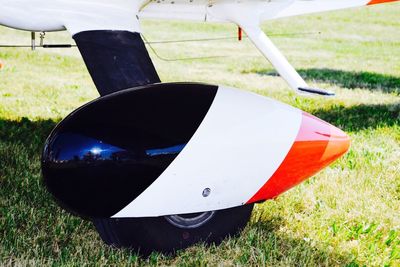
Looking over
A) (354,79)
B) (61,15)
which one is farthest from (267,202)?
(354,79)

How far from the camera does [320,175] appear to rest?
3334mm

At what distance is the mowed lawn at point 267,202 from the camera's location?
2.30 meters

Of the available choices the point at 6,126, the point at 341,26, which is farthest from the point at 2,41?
the point at 341,26

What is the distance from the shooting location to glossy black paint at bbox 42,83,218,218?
1.96 meters

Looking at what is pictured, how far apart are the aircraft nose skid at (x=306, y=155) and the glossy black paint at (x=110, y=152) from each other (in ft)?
1.38

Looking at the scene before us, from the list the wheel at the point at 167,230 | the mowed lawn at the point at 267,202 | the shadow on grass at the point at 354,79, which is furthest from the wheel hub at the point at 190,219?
the shadow on grass at the point at 354,79

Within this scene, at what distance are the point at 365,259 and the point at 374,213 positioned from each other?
528 millimetres

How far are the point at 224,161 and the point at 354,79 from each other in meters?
5.72

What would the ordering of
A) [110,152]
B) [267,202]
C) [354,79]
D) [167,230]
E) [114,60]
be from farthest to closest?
1. [354,79]
2. [267,202]
3. [114,60]
4. [167,230]
5. [110,152]

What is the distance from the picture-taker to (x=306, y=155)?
227 centimetres

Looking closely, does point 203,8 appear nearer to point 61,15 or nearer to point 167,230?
point 61,15

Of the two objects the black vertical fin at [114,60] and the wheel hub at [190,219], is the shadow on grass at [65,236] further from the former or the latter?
the black vertical fin at [114,60]

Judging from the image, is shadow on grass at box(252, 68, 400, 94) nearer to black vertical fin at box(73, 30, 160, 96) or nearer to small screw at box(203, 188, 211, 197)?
black vertical fin at box(73, 30, 160, 96)

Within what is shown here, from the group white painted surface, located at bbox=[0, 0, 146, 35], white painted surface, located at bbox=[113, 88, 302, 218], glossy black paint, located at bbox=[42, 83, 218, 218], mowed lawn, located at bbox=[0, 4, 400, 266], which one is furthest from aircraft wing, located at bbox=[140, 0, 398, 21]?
mowed lawn, located at bbox=[0, 4, 400, 266]
